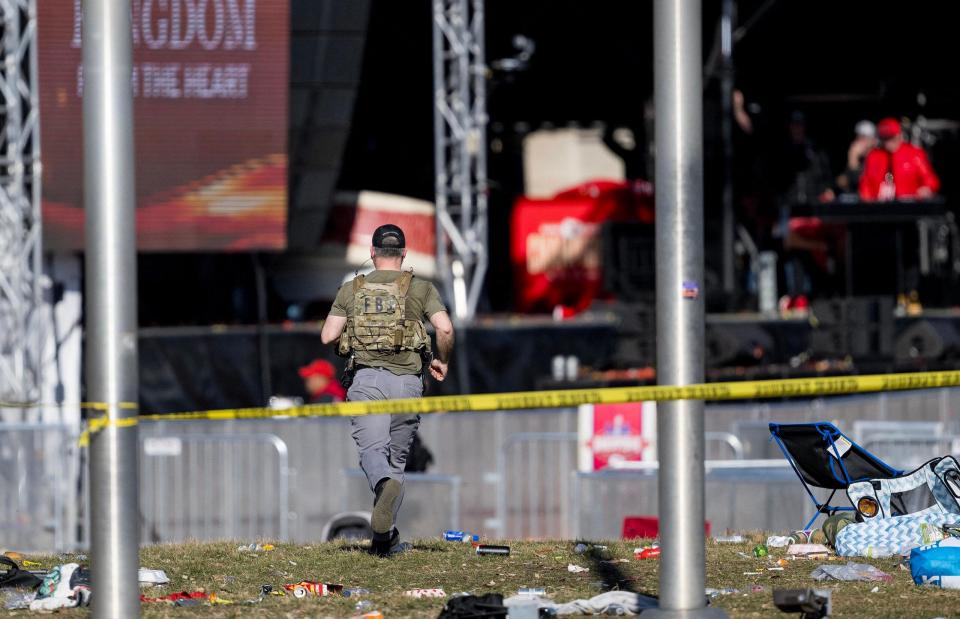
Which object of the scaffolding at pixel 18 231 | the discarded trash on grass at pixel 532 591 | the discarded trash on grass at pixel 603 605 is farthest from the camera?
the scaffolding at pixel 18 231

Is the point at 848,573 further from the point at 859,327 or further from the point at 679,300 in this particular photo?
the point at 859,327

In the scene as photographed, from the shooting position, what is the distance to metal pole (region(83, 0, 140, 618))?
6320mm

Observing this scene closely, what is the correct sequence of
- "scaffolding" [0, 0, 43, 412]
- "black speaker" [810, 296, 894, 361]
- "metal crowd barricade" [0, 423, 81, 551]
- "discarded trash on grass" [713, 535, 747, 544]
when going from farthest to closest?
"black speaker" [810, 296, 894, 361], "scaffolding" [0, 0, 43, 412], "metal crowd barricade" [0, 423, 81, 551], "discarded trash on grass" [713, 535, 747, 544]

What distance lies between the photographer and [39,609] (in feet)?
25.6

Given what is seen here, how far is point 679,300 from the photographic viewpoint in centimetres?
669

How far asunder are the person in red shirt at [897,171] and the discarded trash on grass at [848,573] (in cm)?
1287

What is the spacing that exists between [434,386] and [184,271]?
4290 millimetres

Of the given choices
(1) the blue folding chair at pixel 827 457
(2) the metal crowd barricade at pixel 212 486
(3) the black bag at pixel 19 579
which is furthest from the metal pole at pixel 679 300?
(2) the metal crowd barricade at pixel 212 486

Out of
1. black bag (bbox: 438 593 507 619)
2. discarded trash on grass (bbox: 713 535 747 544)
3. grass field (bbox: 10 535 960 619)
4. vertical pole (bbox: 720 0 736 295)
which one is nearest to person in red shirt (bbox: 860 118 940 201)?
vertical pole (bbox: 720 0 736 295)

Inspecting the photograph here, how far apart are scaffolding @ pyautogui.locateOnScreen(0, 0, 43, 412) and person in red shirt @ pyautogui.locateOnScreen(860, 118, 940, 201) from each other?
10492 millimetres

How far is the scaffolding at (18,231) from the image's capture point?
19328 mm

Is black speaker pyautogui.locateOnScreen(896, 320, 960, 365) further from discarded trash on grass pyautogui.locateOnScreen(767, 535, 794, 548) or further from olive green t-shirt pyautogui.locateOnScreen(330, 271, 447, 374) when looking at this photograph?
olive green t-shirt pyautogui.locateOnScreen(330, 271, 447, 374)

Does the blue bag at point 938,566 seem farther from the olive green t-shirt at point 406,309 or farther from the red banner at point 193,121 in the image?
the red banner at point 193,121

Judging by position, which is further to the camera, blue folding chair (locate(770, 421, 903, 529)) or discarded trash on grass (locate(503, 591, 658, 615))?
blue folding chair (locate(770, 421, 903, 529))
